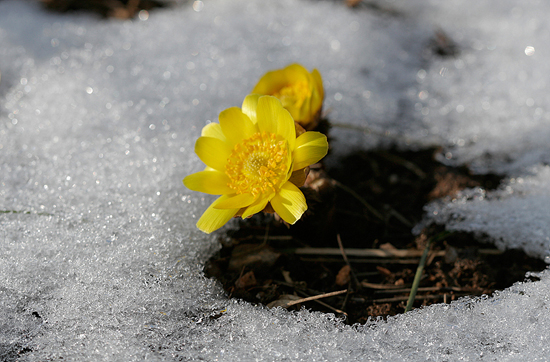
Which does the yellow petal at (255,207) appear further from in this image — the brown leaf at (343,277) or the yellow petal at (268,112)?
the brown leaf at (343,277)

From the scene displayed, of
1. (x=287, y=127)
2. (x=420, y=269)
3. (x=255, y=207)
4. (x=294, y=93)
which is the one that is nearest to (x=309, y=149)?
(x=287, y=127)

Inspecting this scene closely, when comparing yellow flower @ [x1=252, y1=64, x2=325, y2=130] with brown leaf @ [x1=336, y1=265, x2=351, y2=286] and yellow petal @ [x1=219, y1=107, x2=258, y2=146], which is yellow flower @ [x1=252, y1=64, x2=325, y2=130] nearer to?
yellow petal @ [x1=219, y1=107, x2=258, y2=146]

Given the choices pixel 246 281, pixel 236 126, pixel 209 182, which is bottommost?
pixel 246 281

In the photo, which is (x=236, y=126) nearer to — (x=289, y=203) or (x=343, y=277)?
(x=289, y=203)

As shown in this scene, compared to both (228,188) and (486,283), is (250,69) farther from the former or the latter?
(486,283)

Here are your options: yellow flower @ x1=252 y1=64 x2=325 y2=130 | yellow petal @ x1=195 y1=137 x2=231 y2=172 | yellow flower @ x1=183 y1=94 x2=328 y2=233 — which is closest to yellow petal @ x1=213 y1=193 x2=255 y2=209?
yellow flower @ x1=183 y1=94 x2=328 y2=233

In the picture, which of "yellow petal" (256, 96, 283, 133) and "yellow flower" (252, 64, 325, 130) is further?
"yellow flower" (252, 64, 325, 130)

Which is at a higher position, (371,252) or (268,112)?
(268,112)
